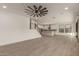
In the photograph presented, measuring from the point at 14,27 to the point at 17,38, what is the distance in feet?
0.90

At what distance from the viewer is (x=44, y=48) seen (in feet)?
10.1

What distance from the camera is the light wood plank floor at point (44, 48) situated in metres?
3.01

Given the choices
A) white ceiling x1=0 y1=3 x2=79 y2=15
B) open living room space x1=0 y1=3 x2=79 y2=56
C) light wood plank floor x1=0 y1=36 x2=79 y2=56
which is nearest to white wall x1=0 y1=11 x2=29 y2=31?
open living room space x1=0 y1=3 x2=79 y2=56

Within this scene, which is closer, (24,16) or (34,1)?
(34,1)

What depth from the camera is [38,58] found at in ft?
9.76

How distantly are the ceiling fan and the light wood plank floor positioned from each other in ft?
1.98

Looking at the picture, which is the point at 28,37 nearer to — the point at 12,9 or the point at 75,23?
the point at 12,9

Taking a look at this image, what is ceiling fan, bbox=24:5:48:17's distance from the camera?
3080 millimetres

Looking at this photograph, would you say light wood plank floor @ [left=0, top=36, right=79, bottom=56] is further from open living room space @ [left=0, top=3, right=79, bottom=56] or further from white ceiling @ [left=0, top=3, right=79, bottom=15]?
white ceiling @ [left=0, top=3, right=79, bottom=15]

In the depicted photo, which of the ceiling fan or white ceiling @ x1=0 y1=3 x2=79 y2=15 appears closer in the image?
white ceiling @ x1=0 y1=3 x2=79 y2=15

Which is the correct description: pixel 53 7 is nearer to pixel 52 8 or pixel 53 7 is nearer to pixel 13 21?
pixel 52 8

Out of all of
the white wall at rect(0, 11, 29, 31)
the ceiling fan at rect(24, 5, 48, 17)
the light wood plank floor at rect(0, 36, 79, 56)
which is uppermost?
the ceiling fan at rect(24, 5, 48, 17)

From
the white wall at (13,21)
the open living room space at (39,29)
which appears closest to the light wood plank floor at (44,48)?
the open living room space at (39,29)

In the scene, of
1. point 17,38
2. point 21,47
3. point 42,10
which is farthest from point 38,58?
point 42,10
